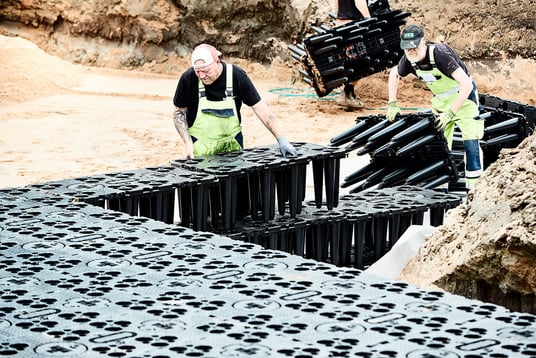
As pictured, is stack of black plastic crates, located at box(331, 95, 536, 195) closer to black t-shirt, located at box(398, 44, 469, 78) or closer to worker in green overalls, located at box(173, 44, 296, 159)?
black t-shirt, located at box(398, 44, 469, 78)

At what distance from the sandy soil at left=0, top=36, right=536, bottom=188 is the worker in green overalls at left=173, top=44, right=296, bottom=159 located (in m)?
4.11

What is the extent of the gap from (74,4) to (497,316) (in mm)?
18625

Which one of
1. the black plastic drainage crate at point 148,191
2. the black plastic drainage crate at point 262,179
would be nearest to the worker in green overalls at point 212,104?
the black plastic drainage crate at point 262,179

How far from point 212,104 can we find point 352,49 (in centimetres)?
724

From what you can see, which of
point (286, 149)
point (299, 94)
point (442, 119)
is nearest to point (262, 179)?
point (286, 149)

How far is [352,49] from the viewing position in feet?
52.5

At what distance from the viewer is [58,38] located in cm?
2252

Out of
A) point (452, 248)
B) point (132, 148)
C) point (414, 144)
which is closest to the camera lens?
point (452, 248)

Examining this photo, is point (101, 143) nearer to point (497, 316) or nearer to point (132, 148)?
point (132, 148)

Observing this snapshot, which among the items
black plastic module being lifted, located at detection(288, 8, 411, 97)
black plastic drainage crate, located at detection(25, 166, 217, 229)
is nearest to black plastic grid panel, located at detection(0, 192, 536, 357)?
black plastic drainage crate, located at detection(25, 166, 217, 229)

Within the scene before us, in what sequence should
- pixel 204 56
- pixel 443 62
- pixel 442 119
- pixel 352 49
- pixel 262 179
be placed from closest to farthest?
pixel 262 179 → pixel 204 56 → pixel 443 62 → pixel 442 119 → pixel 352 49

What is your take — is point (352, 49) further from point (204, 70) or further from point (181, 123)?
point (204, 70)

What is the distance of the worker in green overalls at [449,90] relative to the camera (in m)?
10.5

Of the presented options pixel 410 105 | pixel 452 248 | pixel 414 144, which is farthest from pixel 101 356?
pixel 410 105
